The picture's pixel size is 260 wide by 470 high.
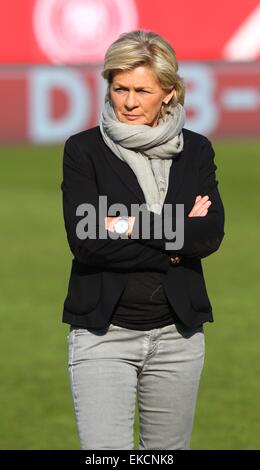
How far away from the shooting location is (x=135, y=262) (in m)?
4.57

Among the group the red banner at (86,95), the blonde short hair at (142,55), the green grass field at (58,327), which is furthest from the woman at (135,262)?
the red banner at (86,95)

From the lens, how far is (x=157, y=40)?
4484mm

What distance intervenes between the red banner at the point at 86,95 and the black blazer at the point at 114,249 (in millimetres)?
18328

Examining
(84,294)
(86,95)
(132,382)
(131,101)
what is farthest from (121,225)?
(86,95)

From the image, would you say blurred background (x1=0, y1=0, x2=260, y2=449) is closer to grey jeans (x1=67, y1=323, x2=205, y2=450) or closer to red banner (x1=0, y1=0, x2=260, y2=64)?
red banner (x1=0, y1=0, x2=260, y2=64)

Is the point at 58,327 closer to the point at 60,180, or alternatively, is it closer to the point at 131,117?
the point at 131,117

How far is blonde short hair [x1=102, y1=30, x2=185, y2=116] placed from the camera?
4453mm

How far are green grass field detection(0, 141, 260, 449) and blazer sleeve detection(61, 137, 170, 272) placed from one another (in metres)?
2.70

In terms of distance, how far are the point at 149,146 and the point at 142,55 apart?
35 cm

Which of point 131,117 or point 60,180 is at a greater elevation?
point 131,117

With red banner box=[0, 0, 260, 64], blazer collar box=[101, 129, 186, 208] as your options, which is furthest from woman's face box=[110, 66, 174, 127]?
red banner box=[0, 0, 260, 64]

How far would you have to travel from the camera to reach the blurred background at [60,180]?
8.05 meters

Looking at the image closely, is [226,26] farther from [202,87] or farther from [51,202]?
[51,202]
